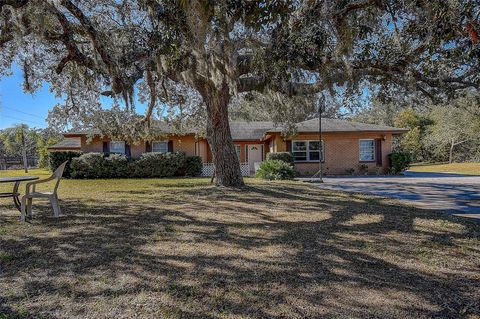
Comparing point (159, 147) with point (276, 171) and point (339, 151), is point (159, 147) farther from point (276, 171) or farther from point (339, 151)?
point (339, 151)

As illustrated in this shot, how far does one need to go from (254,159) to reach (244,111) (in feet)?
21.5

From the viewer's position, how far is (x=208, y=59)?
7902 mm

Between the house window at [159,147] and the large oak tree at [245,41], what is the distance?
9.18 metres

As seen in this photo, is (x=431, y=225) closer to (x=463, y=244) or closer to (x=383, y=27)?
(x=463, y=244)

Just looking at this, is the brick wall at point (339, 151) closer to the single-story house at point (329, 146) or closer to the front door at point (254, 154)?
the single-story house at point (329, 146)

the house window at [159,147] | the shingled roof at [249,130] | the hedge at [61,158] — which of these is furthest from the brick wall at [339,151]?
the hedge at [61,158]

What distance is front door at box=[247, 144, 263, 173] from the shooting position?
901 inches

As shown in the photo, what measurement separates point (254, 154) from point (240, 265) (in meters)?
19.6

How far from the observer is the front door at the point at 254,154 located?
2288 cm

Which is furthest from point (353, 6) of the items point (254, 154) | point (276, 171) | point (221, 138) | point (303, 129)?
point (254, 154)

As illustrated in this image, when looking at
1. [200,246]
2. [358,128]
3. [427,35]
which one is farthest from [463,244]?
[358,128]

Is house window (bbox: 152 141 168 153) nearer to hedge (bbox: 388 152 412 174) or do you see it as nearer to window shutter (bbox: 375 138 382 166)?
window shutter (bbox: 375 138 382 166)

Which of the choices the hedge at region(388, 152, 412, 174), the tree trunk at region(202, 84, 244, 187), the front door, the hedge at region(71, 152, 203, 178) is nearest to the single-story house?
the hedge at region(388, 152, 412, 174)

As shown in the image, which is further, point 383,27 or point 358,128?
point 358,128
